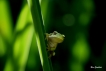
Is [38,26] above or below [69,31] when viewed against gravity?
above

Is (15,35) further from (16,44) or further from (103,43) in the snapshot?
(103,43)

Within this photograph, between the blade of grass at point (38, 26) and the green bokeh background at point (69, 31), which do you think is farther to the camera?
the green bokeh background at point (69, 31)

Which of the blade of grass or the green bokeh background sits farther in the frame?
the green bokeh background

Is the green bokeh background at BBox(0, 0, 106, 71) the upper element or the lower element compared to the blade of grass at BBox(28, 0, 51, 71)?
lower

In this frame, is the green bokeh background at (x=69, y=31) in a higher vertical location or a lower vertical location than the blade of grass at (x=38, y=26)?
lower

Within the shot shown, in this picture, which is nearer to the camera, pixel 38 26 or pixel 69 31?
pixel 38 26

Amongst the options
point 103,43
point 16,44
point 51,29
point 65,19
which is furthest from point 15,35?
point 103,43

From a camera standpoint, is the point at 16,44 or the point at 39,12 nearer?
the point at 39,12

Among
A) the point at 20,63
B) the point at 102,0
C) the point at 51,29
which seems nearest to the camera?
the point at 20,63
